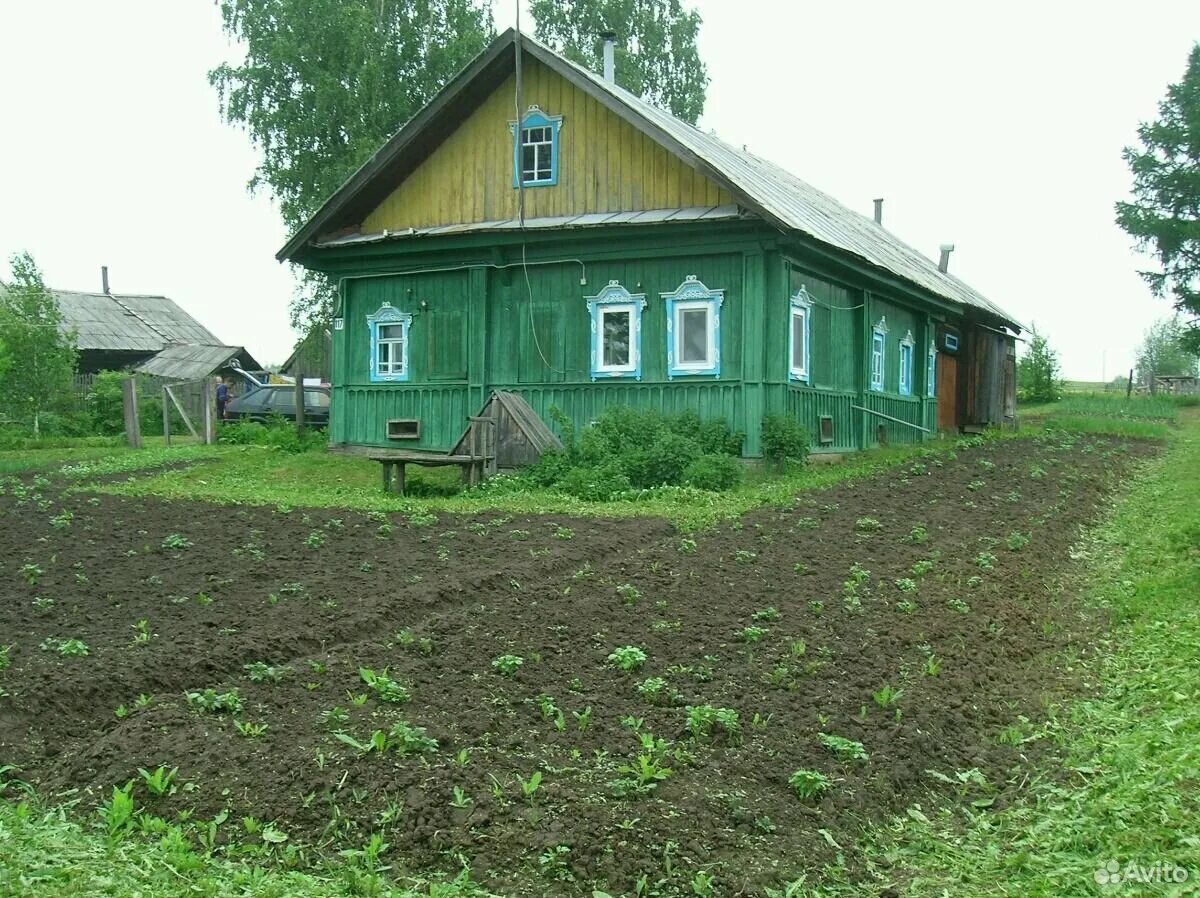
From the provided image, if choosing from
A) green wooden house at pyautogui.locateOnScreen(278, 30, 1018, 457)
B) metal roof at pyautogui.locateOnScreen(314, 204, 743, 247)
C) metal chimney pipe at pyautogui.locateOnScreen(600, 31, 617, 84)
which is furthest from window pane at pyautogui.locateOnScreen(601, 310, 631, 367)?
metal chimney pipe at pyautogui.locateOnScreen(600, 31, 617, 84)

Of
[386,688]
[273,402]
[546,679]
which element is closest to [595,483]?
[546,679]

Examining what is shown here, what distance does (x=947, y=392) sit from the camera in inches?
993

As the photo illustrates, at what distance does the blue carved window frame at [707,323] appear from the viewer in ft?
51.7

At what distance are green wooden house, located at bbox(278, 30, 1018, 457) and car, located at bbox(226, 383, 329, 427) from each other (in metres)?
9.35

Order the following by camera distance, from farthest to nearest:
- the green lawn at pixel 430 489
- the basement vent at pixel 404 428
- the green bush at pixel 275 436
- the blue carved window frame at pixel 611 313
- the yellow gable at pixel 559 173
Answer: the green bush at pixel 275 436, the basement vent at pixel 404 428, the blue carved window frame at pixel 611 313, the yellow gable at pixel 559 173, the green lawn at pixel 430 489

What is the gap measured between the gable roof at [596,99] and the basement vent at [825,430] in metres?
2.36

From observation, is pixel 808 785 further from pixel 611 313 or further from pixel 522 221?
pixel 522 221

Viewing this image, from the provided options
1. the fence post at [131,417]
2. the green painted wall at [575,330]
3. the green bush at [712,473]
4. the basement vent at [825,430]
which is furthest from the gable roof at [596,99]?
the fence post at [131,417]

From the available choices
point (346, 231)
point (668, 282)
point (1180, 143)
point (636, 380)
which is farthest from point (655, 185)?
point (1180, 143)

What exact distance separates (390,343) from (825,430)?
6963 millimetres

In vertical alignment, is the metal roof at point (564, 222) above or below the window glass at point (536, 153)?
below

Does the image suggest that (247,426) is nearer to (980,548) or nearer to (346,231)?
(346,231)

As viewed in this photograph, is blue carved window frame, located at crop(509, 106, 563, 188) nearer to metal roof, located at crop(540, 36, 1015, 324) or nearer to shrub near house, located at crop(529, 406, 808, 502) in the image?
metal roof, located at crop(540, 36, 1015, 324)

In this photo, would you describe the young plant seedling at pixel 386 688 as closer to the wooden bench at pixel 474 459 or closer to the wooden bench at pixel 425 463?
the wooden bench at pixel 425 463
